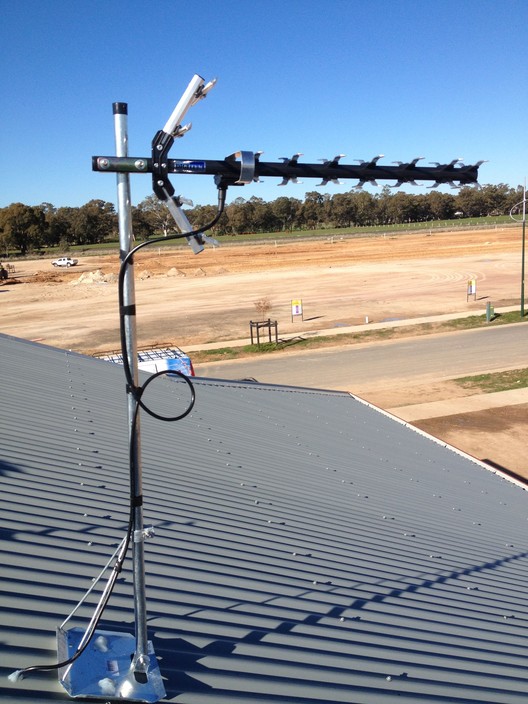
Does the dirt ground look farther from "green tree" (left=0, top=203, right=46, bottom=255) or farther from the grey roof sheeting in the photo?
"green tree" (left=0, top=203, right=46, bottom=255)

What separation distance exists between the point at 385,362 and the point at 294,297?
78.7 feet

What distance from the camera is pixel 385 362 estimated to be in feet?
98.2

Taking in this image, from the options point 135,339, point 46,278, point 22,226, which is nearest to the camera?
point 135,339

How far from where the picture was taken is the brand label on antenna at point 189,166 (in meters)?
3.56

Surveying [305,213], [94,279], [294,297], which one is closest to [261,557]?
[294,297]

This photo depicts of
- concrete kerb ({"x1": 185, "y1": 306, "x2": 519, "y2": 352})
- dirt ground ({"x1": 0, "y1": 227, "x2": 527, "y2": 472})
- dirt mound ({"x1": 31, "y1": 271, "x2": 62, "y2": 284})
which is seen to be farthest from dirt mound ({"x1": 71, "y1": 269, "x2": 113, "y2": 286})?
concrete kerb ({"x1": 185, "y1": 306, "x2": 519, "y2": 352})

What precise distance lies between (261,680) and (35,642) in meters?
1.45

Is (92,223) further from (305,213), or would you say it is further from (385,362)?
(385,362)

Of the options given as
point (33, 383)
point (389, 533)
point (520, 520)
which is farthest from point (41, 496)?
point (520, 520)

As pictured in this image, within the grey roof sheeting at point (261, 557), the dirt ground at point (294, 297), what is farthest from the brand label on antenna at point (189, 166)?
the dirt ground at point (294, 297)

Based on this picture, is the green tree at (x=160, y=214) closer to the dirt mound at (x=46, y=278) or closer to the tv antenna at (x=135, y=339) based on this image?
the tv antenna at (x=135, y=339)

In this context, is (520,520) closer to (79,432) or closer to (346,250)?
(79,432)

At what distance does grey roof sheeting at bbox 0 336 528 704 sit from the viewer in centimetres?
437

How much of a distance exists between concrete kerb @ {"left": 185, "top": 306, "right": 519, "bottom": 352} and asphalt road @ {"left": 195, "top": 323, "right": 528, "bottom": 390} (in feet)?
11.1
